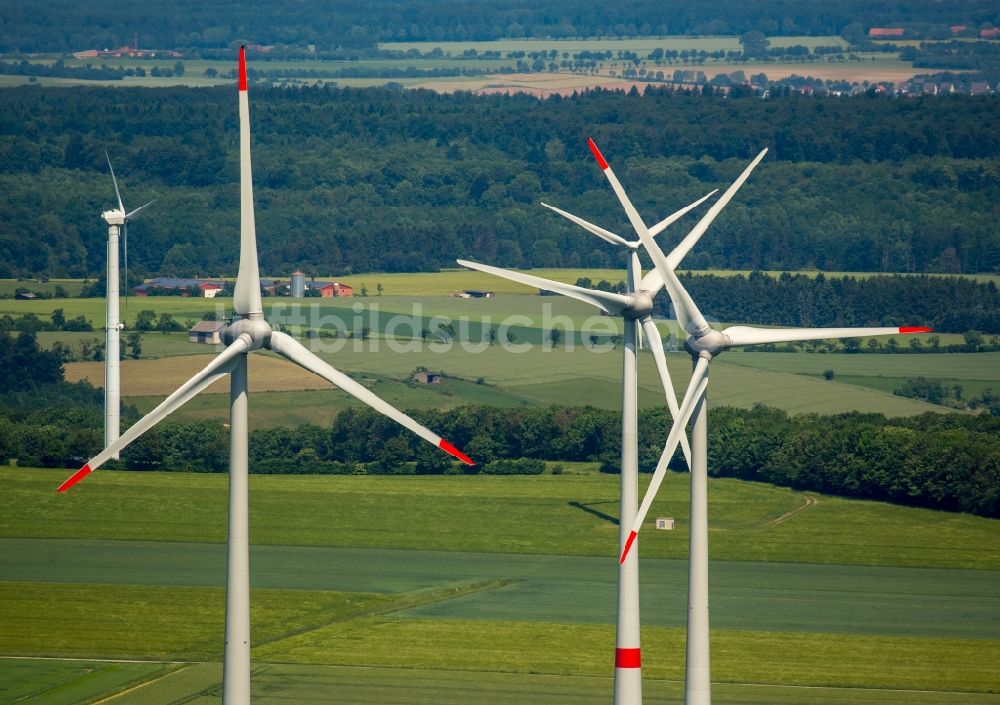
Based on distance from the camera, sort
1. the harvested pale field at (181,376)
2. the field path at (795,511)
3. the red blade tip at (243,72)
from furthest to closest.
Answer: the harvested pale field at (181,376), the field path at (795,511), the red blade tip at (243,72)

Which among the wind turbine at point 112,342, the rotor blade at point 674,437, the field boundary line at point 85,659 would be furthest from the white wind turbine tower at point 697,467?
the wind turbine at point 112,342

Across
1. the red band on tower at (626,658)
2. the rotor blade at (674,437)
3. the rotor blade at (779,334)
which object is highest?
the rotor blade at (779,334)

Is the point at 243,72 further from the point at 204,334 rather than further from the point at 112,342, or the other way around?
the point at 204,334

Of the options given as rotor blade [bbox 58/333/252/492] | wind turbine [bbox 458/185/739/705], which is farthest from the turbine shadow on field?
rotor blade [bbox 58/333/252/492]

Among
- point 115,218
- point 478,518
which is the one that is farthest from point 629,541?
point 115,218

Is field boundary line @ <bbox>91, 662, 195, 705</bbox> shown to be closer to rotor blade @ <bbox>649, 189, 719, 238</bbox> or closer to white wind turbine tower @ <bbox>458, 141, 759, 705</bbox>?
white wind turbine tower @ <bbox>458, 141, 759, 705</bbox>

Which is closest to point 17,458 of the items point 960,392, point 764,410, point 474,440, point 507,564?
point 474,440

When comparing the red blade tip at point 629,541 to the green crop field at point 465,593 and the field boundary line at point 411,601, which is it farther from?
the field boundary line at point 411,601
